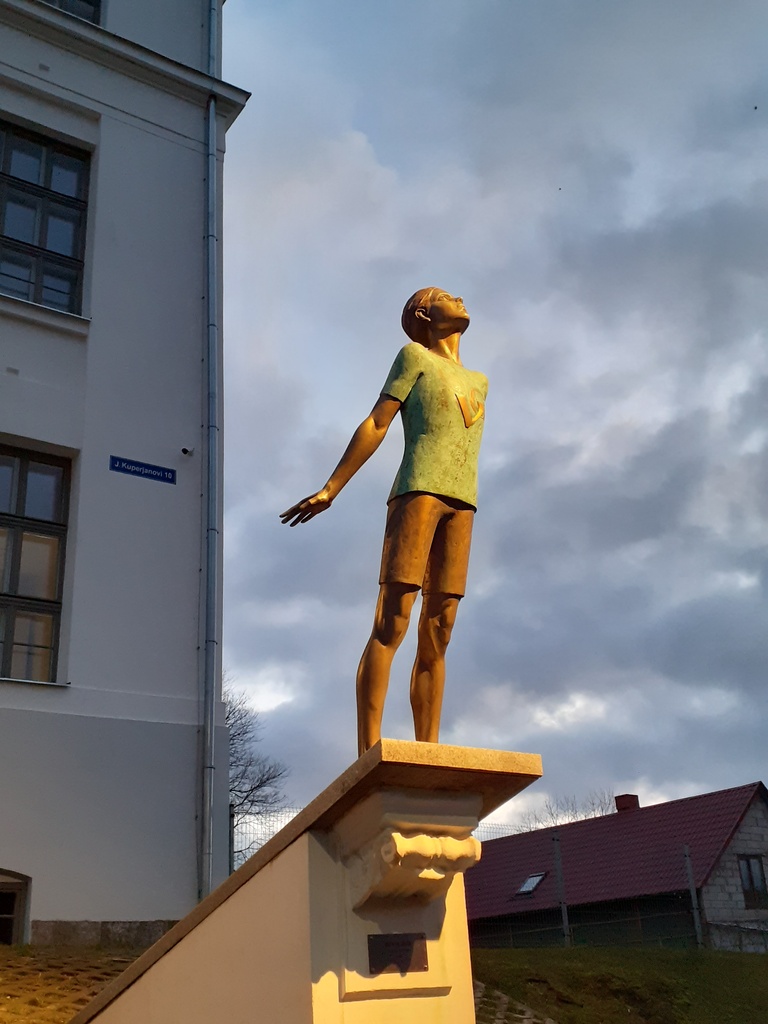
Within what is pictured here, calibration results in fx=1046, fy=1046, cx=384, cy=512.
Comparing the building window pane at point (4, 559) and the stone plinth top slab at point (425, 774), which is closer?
the stone plinth top slab at point (425, 774)

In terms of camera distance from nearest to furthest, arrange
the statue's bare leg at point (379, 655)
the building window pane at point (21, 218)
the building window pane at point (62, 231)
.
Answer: the statue's bare leg at point (379, 655) < the building window pane at point (21, 218) < the building window pane at point (62, 231)

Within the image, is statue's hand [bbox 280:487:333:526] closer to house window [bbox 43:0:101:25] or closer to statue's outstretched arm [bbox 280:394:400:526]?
statue's outstretched arm [bbox 280:394:400:526]

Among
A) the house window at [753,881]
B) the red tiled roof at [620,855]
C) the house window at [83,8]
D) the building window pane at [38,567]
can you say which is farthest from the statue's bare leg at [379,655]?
the house window at [753,881]

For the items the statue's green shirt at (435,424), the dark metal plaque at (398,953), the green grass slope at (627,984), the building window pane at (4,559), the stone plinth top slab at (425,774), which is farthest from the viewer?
the building window pane at (4,559)

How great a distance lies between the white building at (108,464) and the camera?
9.56 meters

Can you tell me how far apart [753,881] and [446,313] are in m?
21.9

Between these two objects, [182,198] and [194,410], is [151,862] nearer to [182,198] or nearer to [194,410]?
[194,410]

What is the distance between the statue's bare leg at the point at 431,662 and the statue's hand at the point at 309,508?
0.66 meters

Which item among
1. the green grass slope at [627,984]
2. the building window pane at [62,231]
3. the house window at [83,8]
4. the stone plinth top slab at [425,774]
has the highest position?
the house window at [83,8]

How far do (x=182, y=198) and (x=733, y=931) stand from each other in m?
15.2

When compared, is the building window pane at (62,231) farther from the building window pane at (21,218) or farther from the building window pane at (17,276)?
the building window pane at (17,276)

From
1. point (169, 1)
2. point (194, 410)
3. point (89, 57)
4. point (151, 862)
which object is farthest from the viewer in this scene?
point (169, 1)

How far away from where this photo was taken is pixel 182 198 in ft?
42.2

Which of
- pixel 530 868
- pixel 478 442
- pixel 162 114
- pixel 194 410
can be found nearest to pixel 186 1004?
pixel 478 442
